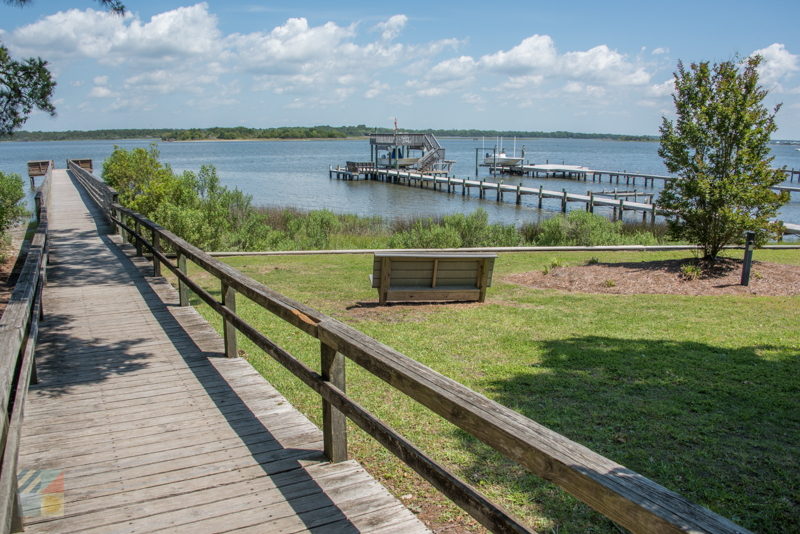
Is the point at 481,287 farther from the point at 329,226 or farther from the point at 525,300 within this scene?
the point at 329,226

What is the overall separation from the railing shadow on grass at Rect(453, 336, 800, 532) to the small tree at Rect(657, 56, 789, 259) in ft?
17.2

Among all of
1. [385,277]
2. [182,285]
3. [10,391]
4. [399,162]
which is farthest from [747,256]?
[399,162]

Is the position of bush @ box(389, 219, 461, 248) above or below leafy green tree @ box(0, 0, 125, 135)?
below

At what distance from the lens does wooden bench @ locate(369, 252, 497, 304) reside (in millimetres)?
8352

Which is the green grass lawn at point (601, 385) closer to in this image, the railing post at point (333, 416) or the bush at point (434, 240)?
the railing post at point (333, 416)

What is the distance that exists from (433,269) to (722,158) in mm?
6822

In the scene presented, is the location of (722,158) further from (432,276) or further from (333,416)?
(333,416)

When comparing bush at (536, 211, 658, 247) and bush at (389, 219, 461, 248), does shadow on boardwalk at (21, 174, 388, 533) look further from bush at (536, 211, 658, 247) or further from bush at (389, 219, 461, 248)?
bush at (536, 211, 658, 247)

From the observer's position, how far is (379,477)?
3.65m

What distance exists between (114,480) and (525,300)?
22.6ft

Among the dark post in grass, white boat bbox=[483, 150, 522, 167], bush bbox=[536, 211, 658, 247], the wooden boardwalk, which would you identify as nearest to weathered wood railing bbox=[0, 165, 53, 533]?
the wooden boardwalk

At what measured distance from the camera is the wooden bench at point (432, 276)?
835 cm

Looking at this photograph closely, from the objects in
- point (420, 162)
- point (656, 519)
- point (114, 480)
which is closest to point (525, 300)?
point (114, 480)

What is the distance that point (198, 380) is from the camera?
16.2 feet
